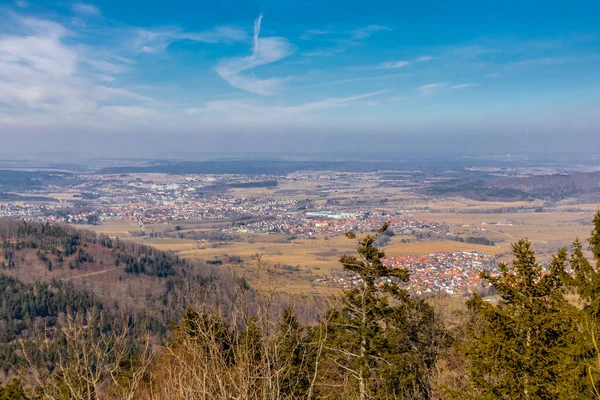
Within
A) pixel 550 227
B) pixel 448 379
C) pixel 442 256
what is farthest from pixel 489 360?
pixel 550 227

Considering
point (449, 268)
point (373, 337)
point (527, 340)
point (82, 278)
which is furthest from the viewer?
point (82, 278)

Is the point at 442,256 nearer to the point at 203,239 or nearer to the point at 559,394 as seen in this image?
the point at 203,239

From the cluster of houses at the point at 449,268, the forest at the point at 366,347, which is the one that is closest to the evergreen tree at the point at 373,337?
the forest at the point at 366,347

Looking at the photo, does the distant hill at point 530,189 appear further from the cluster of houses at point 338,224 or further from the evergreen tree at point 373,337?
the evergreen tree at point 373,337

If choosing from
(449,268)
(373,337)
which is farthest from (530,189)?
(373,337)

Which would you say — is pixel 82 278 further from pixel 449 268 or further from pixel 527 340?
pixel 527 340

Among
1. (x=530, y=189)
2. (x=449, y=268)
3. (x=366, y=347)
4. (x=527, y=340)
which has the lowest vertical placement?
(x=449, y=268)
